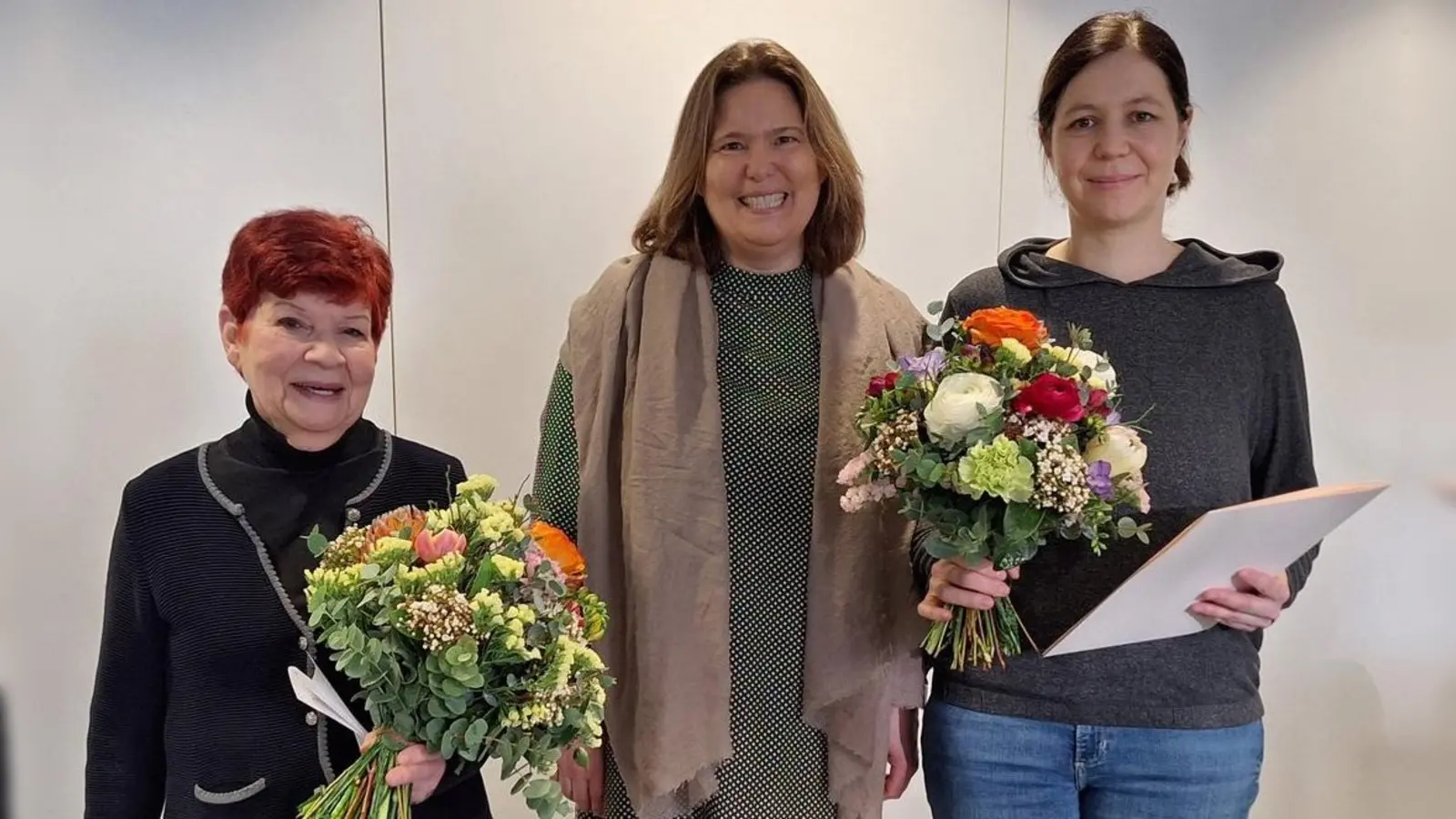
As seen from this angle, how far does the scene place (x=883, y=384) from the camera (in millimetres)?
1315

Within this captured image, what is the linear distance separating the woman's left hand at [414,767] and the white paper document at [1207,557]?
74 cm

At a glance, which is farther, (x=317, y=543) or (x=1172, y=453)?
(x=1172, y=453)

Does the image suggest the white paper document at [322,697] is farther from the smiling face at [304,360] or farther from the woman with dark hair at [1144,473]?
the woman with dark hair at [1144,473]

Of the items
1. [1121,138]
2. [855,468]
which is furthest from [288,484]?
[1121,138]

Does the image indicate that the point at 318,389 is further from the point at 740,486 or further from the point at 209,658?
the point at 740,486

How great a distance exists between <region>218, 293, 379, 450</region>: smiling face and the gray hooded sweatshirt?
84cm

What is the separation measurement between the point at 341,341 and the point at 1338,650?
259 centimetres

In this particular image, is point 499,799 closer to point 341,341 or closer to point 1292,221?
point 341,341

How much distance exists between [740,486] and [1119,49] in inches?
33.8

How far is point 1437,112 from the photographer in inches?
97.7

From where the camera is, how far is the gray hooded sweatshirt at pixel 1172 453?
4.49 feet

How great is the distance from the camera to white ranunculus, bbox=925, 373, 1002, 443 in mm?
1180

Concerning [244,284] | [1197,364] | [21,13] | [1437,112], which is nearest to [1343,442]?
[1437,112]

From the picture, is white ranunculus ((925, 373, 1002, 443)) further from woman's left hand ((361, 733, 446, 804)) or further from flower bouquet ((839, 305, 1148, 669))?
woman's left hand ((361, 733, 446, 804))
